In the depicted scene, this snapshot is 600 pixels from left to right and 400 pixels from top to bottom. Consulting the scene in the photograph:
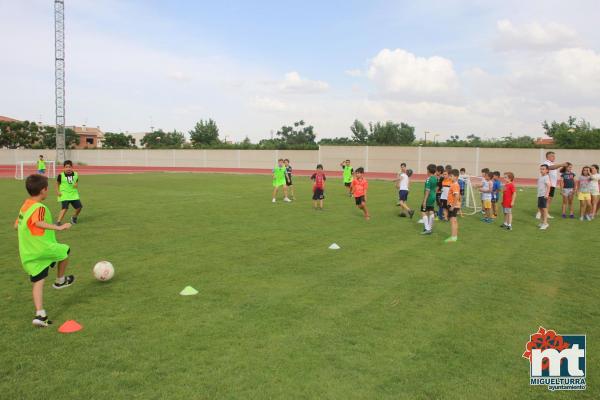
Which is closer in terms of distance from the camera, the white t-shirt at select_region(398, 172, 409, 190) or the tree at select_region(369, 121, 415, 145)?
the white t-shirt at select_region(398, 172, 409, 190)

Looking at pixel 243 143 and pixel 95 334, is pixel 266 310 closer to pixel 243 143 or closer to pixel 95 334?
pixel 95 334

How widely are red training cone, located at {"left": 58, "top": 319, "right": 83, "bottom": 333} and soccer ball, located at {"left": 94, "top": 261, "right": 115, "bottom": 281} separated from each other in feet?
5.73

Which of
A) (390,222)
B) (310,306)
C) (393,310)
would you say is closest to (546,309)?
(393,310)

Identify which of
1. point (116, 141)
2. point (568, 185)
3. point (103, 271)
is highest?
point (116, 141)

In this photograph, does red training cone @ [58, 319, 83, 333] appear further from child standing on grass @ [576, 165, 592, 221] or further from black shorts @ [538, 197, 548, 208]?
child standing on grass @ [576, 165, 592, 221]

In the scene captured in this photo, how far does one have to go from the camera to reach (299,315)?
19.2ft

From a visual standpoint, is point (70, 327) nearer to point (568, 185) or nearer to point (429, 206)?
point (429, 206)

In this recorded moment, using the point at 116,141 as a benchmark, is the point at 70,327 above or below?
below

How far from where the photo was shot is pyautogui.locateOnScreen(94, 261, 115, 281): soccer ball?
7.15 m

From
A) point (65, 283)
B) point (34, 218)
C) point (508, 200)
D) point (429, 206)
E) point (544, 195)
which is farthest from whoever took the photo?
point (544, 195)

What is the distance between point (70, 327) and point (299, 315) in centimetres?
278

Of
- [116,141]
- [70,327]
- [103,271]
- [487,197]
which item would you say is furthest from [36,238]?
[116,141]

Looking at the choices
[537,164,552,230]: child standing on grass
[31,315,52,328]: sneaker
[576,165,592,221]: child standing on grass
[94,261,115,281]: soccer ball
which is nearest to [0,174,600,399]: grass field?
[31,315,52,328]: sneaker

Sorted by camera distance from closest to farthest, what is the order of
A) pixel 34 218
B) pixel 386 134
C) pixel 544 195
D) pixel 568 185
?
pixel 34 218 → pixel 544 195 → pixel 568 185 → pixel 386 134
